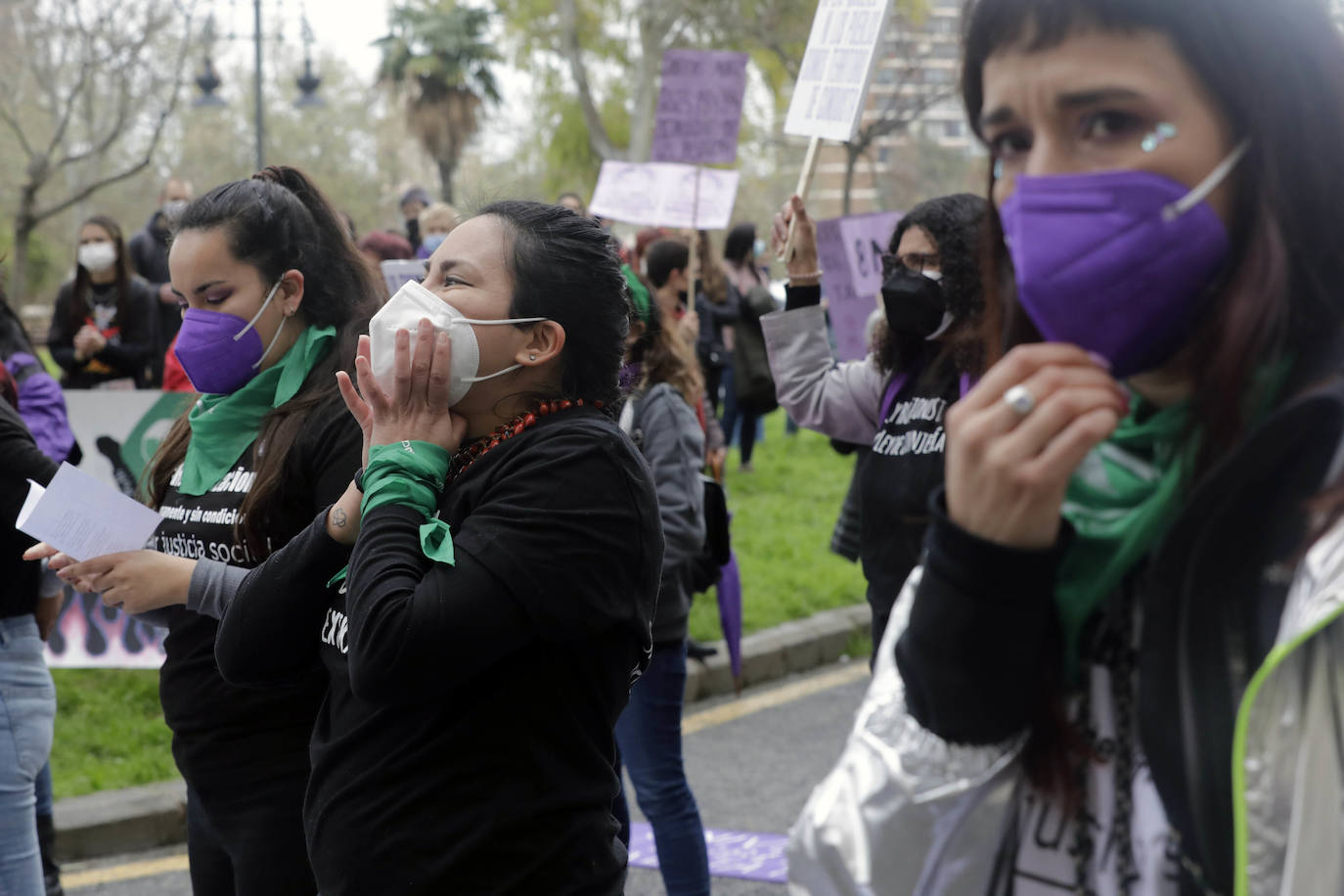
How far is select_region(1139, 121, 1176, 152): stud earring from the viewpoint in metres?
1.14

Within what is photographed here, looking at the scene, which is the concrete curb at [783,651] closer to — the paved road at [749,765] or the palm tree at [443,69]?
the paved road at [749,765]

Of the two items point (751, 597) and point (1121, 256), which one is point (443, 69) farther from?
point (1121, 256)

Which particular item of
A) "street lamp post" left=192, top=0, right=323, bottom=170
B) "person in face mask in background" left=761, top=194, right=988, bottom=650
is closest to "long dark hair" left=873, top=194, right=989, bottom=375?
"person in face mask in background" left=761, top=194, right=988, bottom=650

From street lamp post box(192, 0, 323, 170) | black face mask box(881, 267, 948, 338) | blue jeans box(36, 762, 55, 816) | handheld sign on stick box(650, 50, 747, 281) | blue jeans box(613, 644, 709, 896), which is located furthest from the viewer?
street lamp post box(192, 0, 323, 170)

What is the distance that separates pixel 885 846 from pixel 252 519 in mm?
1773

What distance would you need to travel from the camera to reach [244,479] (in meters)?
2.78

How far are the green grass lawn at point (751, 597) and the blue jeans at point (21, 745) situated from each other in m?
1.96

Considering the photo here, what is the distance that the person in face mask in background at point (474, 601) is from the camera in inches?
77.9

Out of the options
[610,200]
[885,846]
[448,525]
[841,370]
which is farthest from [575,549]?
[610,200]

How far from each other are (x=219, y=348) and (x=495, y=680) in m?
1.24

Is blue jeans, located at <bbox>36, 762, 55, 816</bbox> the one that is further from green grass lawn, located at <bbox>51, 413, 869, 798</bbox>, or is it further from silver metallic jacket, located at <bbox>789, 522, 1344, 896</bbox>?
silver metallic jacket, located at <bbox>789, 522, 1344, 896</bbox>

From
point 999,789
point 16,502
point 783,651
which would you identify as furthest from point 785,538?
point 999,789

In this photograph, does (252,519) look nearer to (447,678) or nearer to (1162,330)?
(447,678)

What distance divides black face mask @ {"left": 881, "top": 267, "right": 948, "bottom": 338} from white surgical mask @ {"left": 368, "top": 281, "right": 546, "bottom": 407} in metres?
1.52
